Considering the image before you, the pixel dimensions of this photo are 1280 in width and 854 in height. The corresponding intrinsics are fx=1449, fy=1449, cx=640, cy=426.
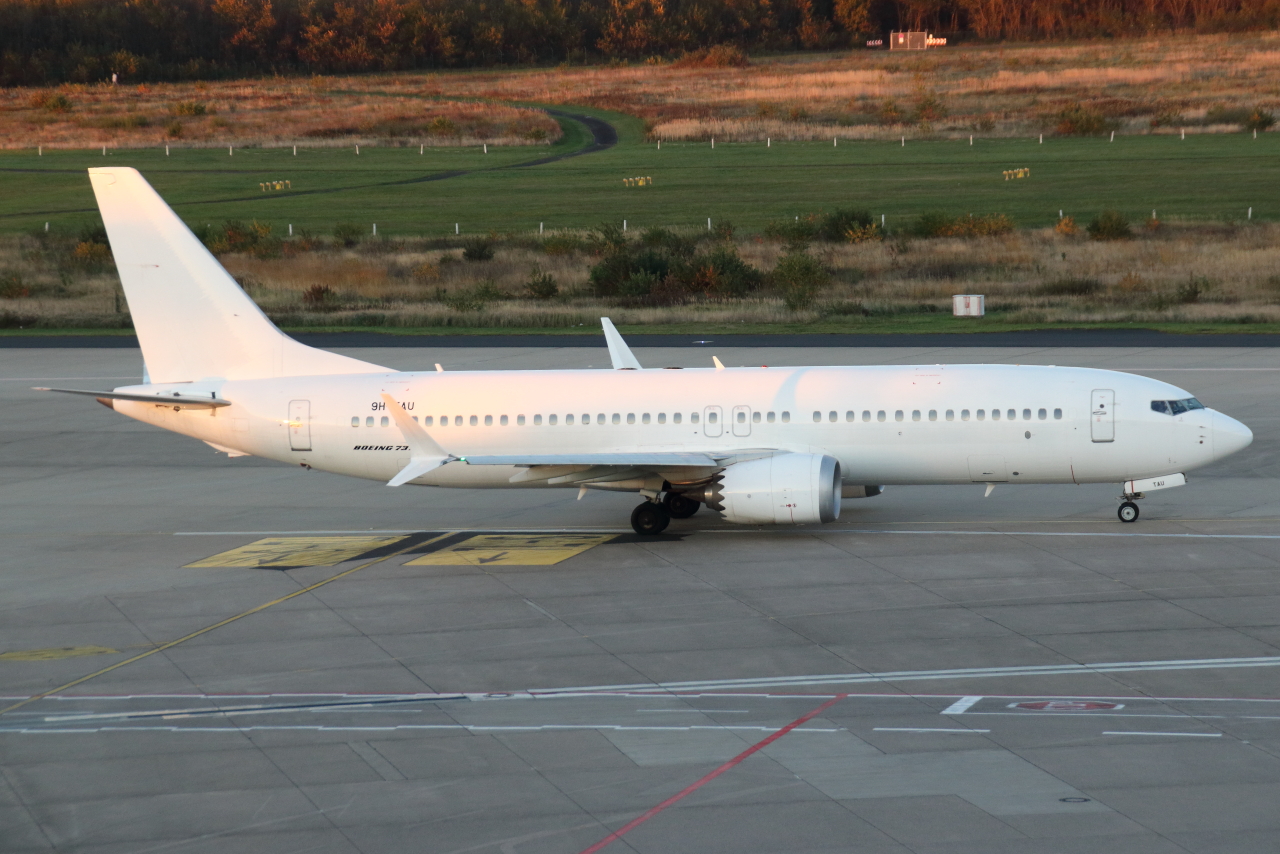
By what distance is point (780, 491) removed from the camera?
32.4 m

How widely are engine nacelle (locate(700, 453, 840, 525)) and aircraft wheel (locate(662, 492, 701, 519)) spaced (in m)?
2.61

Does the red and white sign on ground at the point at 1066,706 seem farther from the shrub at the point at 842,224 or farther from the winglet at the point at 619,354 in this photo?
the shrub at the point at 842,224

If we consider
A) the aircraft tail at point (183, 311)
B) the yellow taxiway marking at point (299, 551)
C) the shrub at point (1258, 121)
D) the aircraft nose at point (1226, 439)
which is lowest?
the yellow taxiway marking at point (299, 551)

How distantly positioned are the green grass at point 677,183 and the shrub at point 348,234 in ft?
14.3

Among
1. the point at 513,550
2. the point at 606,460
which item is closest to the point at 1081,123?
the point at 606,460

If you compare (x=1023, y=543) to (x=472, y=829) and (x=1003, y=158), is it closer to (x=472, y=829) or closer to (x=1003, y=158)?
(x=472, y=829)

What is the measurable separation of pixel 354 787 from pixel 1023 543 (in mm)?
18016

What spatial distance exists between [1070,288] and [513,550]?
2057 inches

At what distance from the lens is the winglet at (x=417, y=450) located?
1241 inches

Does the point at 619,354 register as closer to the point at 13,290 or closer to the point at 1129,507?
the point at 1129,507

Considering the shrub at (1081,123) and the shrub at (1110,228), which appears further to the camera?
the shrub at (1081,123)

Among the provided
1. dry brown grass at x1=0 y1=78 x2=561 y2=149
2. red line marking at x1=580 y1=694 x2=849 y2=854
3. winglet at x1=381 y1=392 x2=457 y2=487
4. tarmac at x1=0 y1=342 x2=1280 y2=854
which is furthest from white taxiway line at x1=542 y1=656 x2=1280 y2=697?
dry brown grass at x1=0 y1=78 x2=561 y2=149

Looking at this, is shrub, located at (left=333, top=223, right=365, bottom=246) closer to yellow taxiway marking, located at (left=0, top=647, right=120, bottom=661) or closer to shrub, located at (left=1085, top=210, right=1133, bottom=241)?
shrub, located at (left=1085, top=210, right=1133, bottom=241)

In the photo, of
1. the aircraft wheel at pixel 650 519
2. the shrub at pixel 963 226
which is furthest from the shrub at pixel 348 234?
the aircraft wheel at pixel 650 519
